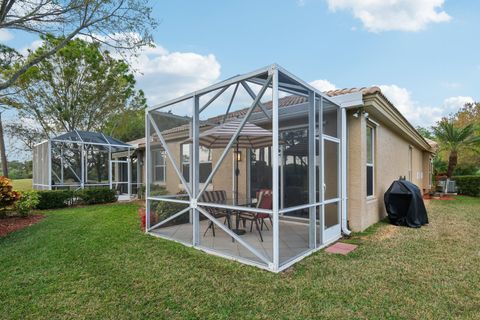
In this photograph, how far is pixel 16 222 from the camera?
7652 mm

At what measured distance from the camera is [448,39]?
379 inches

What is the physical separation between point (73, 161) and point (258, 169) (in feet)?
32.9

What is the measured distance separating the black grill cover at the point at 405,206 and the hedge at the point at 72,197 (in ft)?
35.2

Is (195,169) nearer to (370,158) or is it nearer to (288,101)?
(288,101)

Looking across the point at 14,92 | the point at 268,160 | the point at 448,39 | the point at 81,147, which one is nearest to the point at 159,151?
the point at 268,160

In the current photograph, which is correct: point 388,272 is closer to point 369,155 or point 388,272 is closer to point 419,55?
point 369,155

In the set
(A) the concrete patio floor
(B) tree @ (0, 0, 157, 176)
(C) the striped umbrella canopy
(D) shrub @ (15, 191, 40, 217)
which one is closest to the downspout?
(A) the concrete patio floor

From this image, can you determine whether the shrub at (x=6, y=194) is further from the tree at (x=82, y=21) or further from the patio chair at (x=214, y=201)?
the patio chair at (x=214, y=201)

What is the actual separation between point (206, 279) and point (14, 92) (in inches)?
656

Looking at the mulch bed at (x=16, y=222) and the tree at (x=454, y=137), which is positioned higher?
the tree at (x=454, y=137)

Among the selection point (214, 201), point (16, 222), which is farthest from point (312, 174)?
point (16, 222)

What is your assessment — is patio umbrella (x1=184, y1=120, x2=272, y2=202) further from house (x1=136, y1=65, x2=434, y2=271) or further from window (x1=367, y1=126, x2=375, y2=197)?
window (x1=367, y1=126, x2=375, y2=197)

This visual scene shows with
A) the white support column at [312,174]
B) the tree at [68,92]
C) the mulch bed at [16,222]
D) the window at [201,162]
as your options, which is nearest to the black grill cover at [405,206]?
the white support column at [312,174]

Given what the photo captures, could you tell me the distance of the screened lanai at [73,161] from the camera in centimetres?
1209
